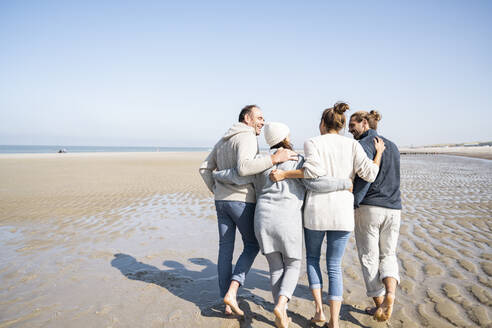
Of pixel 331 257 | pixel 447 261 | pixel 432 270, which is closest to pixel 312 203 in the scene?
pixel 331 257

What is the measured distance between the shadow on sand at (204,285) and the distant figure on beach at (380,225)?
0.40 m

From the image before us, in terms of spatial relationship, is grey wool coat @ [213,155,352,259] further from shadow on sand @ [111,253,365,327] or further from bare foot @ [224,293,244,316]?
shadow on sand @ [111,253,365,327]

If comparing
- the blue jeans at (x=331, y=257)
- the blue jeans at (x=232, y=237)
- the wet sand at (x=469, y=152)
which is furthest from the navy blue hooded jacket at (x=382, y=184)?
the wet sand at (x=469, y=152)

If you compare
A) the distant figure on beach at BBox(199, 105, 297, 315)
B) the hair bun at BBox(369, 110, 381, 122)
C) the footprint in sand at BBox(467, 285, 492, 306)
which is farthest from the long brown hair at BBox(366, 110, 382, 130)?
the footprint in sand at BBox(467, 285, 492, 306)

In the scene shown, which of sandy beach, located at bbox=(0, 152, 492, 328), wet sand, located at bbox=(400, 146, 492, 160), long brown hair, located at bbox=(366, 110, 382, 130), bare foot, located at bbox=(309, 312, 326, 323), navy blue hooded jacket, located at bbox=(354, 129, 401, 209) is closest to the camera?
bare foot, located at bbox=(309, 312, 326, 323)

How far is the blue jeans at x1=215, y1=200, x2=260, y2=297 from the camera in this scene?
3008mm

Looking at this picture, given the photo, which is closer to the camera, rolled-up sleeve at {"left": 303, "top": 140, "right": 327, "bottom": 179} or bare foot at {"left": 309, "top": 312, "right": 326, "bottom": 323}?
rolled-up sleeve at {"left": 303, "top": 140, "right": 327, "bottom": 179}

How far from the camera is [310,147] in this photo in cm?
271

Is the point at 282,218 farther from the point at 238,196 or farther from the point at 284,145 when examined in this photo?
the point at 284,145

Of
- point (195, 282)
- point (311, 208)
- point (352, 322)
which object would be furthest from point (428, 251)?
point (195, 282)

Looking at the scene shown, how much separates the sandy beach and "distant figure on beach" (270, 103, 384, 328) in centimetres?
73

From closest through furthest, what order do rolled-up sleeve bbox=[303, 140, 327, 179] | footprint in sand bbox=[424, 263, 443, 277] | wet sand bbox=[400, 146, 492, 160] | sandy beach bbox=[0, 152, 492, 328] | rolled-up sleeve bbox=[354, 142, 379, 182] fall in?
1. rolled-up sleeve bbox=[303, 140, 327, 179]
2. rolled-up sleeve bbox=[354, 142, 379, 182]
3. sandy beach bbox=[0, 152, 492, 328]
4. footprint in sand bbox=[424, 263, 443, 277]
5. wet sand bbox=[400, 146, 492, 160]

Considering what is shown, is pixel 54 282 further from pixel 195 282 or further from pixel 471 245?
pixel 471 245

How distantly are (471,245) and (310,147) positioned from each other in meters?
4.09
